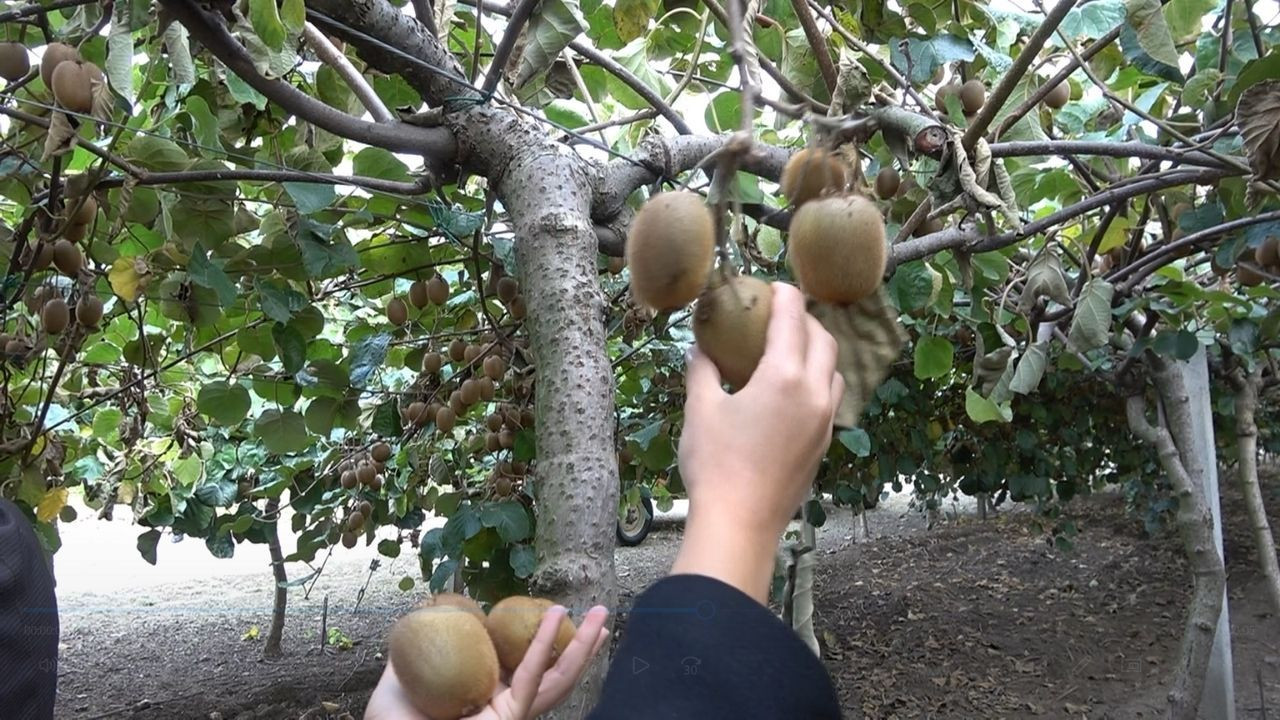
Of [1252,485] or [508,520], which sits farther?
[1252,485]

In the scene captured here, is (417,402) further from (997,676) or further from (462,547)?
(997,676)

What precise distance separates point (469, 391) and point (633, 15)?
85 cm

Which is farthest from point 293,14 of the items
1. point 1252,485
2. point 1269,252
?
point 1252,485

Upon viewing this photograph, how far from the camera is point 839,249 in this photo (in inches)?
24.9

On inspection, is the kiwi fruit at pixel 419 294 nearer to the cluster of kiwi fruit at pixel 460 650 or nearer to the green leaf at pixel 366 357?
the green leaf at pixel 366 357

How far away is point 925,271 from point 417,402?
48.9 inches

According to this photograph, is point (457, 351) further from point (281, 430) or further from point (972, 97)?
point (972, 97)

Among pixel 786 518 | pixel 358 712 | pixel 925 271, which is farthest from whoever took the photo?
pixel 358 712

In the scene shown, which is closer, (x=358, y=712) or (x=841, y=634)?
(x=358, y=712)

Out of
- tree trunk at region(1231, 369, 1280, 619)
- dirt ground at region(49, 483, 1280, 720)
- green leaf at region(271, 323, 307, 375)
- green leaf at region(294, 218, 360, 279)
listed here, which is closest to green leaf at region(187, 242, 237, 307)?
green leaf at region(294, 218, 360, 279)

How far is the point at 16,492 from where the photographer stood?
1813 millimetres

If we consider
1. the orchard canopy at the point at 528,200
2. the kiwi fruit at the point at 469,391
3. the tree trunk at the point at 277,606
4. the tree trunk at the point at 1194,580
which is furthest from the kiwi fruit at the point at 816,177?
the tree trunk at the point at 277,606

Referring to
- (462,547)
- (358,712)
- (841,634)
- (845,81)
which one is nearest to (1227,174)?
(845,81)

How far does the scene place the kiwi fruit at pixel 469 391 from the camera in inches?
72.0
